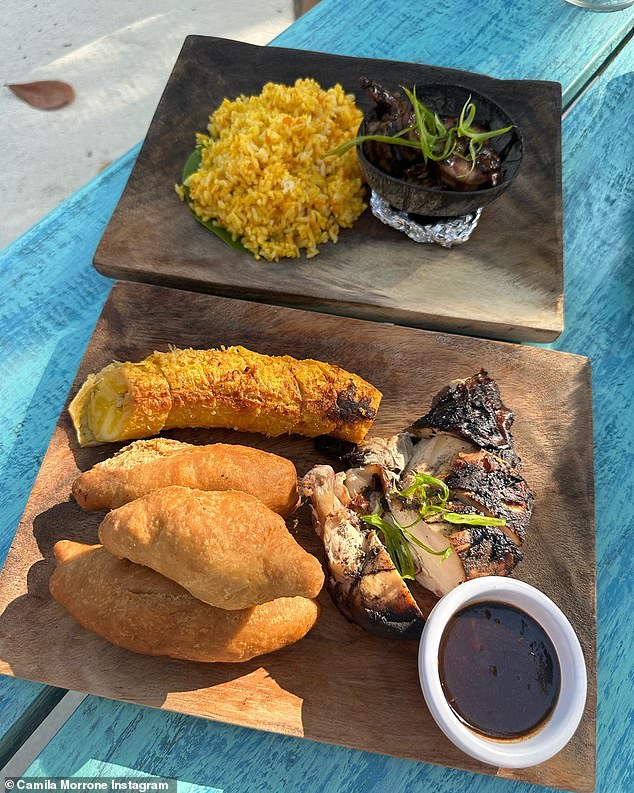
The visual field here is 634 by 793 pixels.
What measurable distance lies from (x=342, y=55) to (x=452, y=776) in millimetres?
3220

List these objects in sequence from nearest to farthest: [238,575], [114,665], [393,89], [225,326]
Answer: [238,575], [114,665], [225,326], [393,89]

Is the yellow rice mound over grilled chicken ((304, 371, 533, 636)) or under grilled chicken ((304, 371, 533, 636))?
over

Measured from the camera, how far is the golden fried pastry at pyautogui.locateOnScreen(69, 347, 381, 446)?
7.36 ft

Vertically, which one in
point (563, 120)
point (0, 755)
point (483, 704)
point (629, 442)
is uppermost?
point (563, 120)

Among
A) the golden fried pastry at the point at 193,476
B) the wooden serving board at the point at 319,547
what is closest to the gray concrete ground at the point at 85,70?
the wooden serving board at the point at 319,547

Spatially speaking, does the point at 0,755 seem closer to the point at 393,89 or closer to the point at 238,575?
the point at 238,575

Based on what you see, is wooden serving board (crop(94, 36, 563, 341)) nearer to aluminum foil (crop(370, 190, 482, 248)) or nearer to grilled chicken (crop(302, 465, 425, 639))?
aluminum foil (crop(370, 190, 482, 248))

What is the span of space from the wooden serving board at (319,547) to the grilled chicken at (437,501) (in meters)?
0.15

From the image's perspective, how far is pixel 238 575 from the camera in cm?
178

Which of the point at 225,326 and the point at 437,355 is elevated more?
the point at 437,355

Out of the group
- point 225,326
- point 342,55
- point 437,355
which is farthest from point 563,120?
point 225,326

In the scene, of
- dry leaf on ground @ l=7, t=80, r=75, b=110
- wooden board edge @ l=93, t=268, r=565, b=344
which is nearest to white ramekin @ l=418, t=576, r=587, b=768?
wooden board edge @ l=93, t=268, r=565, b=344

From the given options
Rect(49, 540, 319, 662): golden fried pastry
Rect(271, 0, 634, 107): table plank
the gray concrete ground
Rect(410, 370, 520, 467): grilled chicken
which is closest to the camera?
Rect(49, 540, 319, 662): golden fried pastry

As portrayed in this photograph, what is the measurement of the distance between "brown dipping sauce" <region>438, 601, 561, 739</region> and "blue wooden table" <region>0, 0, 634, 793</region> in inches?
14.3
